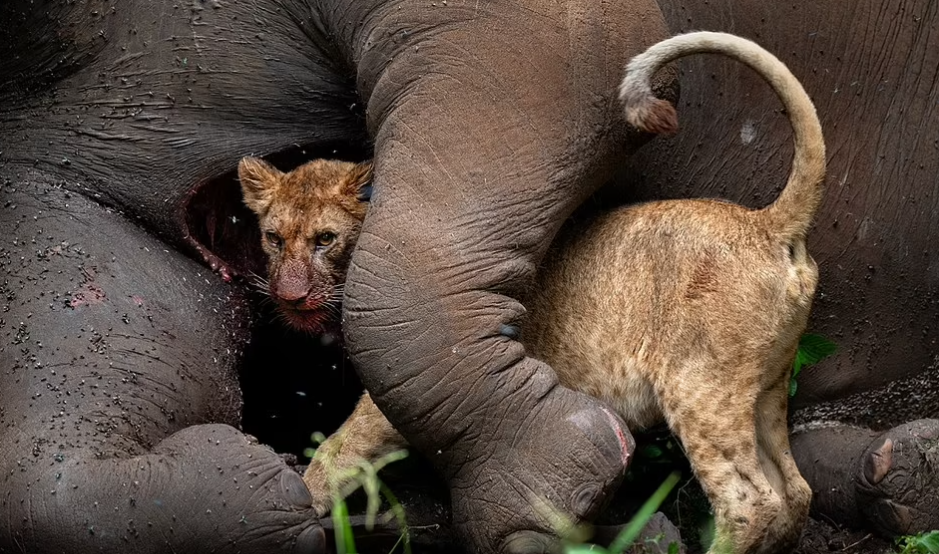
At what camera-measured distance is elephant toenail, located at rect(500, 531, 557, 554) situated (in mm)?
4148

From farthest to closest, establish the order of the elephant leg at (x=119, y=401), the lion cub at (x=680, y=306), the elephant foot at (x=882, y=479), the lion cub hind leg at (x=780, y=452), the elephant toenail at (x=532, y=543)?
the elephant foot at (x=882, y=479) < the lion cub hind leg at (x=780, y=452) < the lion cub at (x=680, y=306) < the elephant toenail at (x=532, y=543) < the elephant leg at (x=119, y=401)

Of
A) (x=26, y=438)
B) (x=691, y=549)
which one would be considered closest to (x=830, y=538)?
(x=691, y=549)

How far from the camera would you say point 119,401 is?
14.3 ft

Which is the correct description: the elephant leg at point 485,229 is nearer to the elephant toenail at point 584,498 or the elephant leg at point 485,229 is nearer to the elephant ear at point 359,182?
the elephant toenail at point 584,498

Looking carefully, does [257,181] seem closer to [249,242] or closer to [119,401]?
[249,242]

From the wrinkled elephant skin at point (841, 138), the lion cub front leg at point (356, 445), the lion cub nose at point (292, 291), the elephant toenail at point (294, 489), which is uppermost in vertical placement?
the wrinkled elephant skin at point (841, 138)

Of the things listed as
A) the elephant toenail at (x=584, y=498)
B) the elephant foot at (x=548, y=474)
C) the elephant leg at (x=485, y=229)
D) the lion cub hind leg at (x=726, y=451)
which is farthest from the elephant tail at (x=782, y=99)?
the elephant toenail at (x=584, y=498)

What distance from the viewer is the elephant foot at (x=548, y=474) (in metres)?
4.15

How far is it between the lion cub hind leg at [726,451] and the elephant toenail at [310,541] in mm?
964

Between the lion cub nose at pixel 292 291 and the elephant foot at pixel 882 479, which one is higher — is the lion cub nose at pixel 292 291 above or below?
above

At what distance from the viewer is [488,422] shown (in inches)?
166

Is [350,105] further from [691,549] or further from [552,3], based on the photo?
[691,549]

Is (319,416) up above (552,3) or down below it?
below

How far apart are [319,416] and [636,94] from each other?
1695mm
